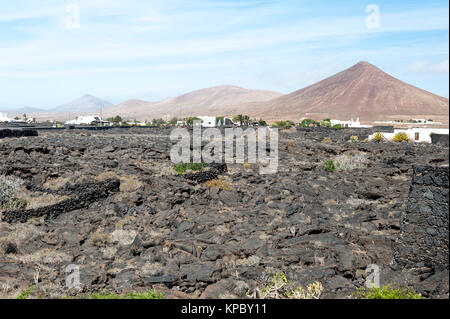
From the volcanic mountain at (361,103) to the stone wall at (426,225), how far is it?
134 metres

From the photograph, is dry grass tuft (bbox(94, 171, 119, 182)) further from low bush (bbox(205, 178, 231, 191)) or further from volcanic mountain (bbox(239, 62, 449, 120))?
volcanic mountain (bbox(239, 62, 449, 120))

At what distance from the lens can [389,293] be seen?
6.91 meters

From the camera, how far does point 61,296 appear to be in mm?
7973

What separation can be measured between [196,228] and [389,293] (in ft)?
21.7

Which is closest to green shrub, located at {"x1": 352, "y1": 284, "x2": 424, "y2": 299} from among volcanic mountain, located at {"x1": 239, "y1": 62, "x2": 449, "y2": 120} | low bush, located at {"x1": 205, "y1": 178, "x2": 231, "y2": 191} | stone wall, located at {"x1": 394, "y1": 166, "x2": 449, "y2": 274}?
stone wall, located at {"x1": 394, "y1": 166, "x2": 449, "y2": 274}

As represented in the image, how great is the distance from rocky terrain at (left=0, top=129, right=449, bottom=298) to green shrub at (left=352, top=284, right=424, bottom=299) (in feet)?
0.89

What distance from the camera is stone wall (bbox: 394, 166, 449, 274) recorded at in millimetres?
7387

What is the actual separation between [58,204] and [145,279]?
20.6 feet

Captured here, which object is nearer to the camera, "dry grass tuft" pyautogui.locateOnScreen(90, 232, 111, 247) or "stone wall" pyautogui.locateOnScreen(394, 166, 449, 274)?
"stone wall" pyautogui.locateOnScreen(394, 166, 449, 274)

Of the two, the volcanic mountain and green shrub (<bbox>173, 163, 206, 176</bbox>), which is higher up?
the volcanic mountain

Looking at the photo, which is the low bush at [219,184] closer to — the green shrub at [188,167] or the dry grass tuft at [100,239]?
the green shrub at [188,167]

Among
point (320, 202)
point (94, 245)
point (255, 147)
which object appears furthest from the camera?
point (255, 147)
